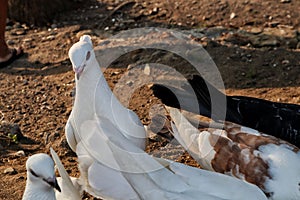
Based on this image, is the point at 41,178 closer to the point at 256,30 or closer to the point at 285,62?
the point at 285,62

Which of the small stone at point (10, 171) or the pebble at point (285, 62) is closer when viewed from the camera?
the small stone at point (10, 171)

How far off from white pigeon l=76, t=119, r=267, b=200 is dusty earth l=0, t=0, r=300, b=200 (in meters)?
0.56

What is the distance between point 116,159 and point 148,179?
0.28 m

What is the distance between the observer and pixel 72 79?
5.82 m

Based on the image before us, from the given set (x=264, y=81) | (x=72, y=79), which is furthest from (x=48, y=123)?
(x=264, y=81)

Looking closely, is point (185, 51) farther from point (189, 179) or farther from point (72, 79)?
point (189, 179)

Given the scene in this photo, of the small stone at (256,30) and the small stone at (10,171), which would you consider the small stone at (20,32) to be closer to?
the small stone at (256,30)

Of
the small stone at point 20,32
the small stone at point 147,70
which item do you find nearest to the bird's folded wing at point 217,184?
the small stone at point 147,70

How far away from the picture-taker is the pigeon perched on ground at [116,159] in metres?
3.60

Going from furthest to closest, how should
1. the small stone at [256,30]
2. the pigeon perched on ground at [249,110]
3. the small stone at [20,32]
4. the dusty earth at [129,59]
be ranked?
the small stone at [20,32] → the small stone at [256,30] → the dusty earth at [129,59] → the pigeon perched on ground at [249,110]

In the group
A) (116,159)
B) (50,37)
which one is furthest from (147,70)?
(116,159)

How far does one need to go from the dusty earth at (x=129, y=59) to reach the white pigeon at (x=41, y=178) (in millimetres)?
803

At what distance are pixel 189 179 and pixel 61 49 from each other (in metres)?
3.22

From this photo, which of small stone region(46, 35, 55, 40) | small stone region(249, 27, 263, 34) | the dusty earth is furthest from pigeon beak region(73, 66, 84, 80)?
small stone region(249, 27, 263, 34)
